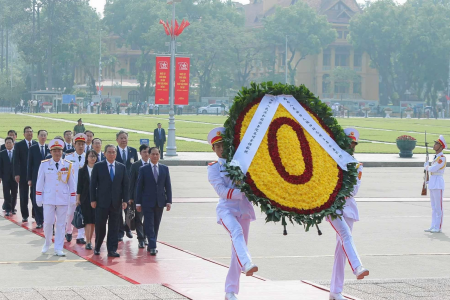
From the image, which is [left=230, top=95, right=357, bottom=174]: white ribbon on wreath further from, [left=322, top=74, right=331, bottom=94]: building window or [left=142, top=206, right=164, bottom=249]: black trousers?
[left=322, top=74, right=331, bottom=94]: building window

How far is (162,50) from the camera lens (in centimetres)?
10281

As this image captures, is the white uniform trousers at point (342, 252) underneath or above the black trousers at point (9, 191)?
above

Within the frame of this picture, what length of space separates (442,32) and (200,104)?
33.3 meters

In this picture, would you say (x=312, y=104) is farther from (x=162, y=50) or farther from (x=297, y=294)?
(x=162, y=50)

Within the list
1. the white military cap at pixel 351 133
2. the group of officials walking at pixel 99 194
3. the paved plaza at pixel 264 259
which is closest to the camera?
the white military cap at pixel 351 133

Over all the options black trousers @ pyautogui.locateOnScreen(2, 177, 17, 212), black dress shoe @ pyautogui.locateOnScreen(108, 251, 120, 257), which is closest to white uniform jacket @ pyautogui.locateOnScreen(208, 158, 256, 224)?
black dress shoe @ pyautogui.locateOnScreen(108, 251, 120, 257)

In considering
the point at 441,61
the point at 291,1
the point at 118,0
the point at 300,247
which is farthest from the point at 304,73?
the point at 300,247

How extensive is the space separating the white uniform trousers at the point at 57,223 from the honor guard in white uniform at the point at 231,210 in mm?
4024

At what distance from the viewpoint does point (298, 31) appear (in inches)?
4173

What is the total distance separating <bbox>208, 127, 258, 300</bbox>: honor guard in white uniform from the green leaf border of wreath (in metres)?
0.20

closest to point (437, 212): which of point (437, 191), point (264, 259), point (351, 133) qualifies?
point (437, 191)

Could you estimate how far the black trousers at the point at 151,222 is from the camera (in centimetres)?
1101

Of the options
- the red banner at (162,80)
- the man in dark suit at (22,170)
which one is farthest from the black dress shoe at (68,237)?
the red banner at (162,80)

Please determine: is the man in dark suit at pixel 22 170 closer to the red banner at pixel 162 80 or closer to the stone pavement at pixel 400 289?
the stone pavement at pixel 400 289
